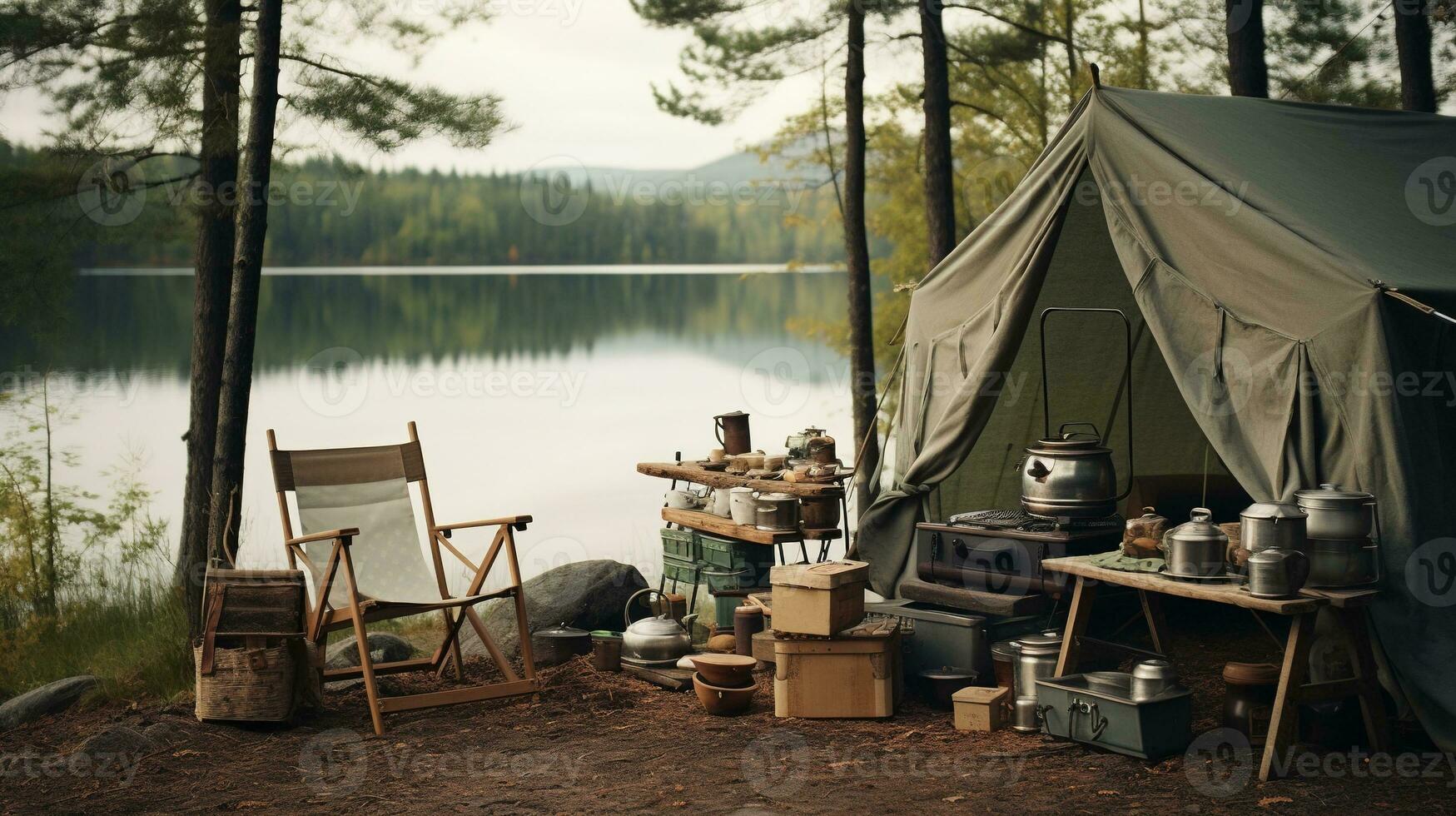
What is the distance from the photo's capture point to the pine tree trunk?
5.81 meters

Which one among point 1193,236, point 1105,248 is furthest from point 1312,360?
point 1105,248

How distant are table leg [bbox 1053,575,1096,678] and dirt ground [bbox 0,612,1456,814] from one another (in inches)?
11.7

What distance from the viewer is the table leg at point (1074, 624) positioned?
4.40 m

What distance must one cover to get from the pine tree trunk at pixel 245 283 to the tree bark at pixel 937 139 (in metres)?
4.74

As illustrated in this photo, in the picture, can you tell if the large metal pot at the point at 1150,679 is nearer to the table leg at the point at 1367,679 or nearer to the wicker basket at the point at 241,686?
the table leg at the point at 1367,679

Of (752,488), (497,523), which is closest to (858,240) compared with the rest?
(752,488)

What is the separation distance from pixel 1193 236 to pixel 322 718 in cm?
369

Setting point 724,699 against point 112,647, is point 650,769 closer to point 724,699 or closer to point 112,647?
point 724,699

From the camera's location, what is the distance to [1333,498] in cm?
382
